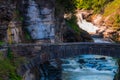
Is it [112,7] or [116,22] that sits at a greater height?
[112,7]

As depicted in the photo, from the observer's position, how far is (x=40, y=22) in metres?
57.2

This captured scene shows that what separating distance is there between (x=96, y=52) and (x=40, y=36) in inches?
507

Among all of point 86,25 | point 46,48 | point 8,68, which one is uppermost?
point 86,25

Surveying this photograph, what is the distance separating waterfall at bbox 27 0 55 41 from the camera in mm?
56062

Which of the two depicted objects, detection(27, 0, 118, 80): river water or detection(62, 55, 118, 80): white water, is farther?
detection(62, 55, 118, 80): white water

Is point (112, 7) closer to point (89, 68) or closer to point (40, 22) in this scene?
point (89, 68)

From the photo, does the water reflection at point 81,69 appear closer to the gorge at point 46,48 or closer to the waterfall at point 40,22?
the gorge at point 46,48

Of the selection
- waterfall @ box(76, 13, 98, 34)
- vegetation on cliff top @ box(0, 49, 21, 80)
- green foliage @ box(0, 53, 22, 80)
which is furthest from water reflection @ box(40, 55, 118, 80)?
waterfall @ box(76, 13, 98, 34)

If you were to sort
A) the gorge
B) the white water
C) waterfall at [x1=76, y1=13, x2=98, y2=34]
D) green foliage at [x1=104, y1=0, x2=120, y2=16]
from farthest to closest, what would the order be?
green foliage at [x1=104, y1=0, x2=120, y2=16] → waterfall at [x1=76, y1=13, x2=98, y2=34] → the white water → the gorge

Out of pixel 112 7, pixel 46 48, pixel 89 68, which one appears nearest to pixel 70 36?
pixel 89 68

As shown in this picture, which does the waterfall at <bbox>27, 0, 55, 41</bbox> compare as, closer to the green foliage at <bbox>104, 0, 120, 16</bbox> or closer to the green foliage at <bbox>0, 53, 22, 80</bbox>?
the green foliage at <bbox>0, 53, 22, 80</bbox>

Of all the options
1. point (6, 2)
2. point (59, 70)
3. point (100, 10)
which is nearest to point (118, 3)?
point (100, 10)

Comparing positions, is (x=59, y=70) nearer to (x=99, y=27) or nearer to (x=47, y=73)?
(x=47, y=73)

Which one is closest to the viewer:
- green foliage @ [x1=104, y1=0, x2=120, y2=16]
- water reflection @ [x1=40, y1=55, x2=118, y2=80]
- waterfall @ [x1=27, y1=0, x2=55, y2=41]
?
waterfall @ [x1=27, y1=0, x2=55, y2=41]
